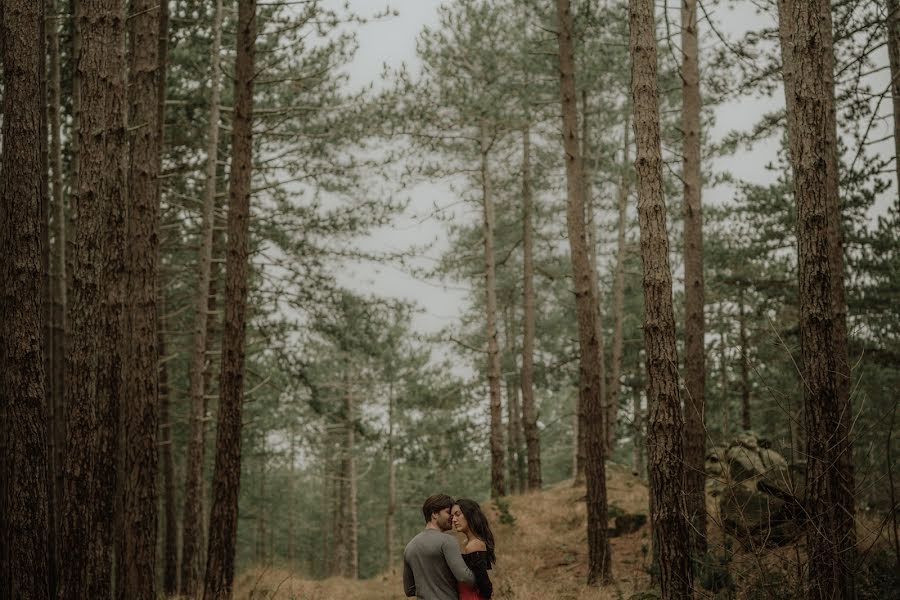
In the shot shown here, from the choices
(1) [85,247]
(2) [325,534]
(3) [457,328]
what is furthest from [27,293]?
(2) [325,534]

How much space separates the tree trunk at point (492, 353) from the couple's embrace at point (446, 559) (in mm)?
11288

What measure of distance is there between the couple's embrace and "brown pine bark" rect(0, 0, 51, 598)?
127 inches

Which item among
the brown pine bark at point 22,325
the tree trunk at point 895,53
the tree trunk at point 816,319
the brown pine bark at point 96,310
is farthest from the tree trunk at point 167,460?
the tree trunk at point 895,53

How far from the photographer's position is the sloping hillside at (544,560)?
9984 mm

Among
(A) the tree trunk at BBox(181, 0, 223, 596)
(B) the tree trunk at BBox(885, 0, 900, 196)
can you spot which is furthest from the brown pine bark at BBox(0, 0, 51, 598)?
(B) the tree trunk at BBox(885, 0, 900, 196)

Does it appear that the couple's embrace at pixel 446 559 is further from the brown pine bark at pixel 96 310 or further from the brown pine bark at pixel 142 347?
the brown pine bark at pixel 142 347

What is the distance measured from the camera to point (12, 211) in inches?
260

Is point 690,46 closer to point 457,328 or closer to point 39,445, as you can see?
point 39,445

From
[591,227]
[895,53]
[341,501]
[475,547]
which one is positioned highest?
[895,53]

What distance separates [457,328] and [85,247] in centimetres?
1937

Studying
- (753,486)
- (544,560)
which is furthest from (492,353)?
(753,486)

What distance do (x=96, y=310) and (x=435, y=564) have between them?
3.88m

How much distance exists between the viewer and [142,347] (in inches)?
320

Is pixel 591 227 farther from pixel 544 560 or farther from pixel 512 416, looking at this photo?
pixel 544 560
